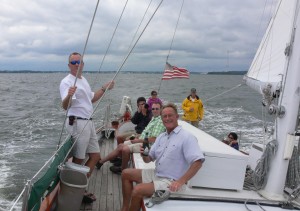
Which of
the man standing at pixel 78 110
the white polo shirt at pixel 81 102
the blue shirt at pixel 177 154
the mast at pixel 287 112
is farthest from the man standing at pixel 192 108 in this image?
the blue shirt at pixel 177 154

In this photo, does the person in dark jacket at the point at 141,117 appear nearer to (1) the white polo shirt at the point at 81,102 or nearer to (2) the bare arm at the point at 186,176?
(1) the white polo shirt at the point at 81,102

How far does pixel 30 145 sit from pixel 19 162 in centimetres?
252

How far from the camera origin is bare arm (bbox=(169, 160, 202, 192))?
329 centimetres

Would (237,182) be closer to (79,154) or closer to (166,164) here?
(166,164)

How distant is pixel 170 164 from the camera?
11.6ft

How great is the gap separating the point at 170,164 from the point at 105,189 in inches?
76.1

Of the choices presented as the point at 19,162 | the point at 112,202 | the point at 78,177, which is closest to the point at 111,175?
the point at 112,202

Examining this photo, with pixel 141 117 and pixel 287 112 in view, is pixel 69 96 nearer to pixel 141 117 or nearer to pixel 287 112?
pixel 287 112

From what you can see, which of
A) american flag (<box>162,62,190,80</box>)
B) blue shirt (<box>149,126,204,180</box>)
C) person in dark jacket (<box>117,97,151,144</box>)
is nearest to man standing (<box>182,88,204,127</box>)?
american flag (<box>162,62,190,80</box>)

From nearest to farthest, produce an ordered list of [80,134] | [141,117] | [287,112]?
[287,112]
[80,134]
[141,117]

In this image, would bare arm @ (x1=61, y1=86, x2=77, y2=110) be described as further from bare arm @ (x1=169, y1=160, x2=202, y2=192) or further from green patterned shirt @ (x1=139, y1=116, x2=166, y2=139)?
green patterned shirt @ (x1=139, y1=116, x2=166, y2=139)

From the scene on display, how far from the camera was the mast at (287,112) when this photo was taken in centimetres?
359

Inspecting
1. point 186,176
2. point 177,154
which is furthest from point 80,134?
point 186,176

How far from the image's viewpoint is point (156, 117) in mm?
5633
